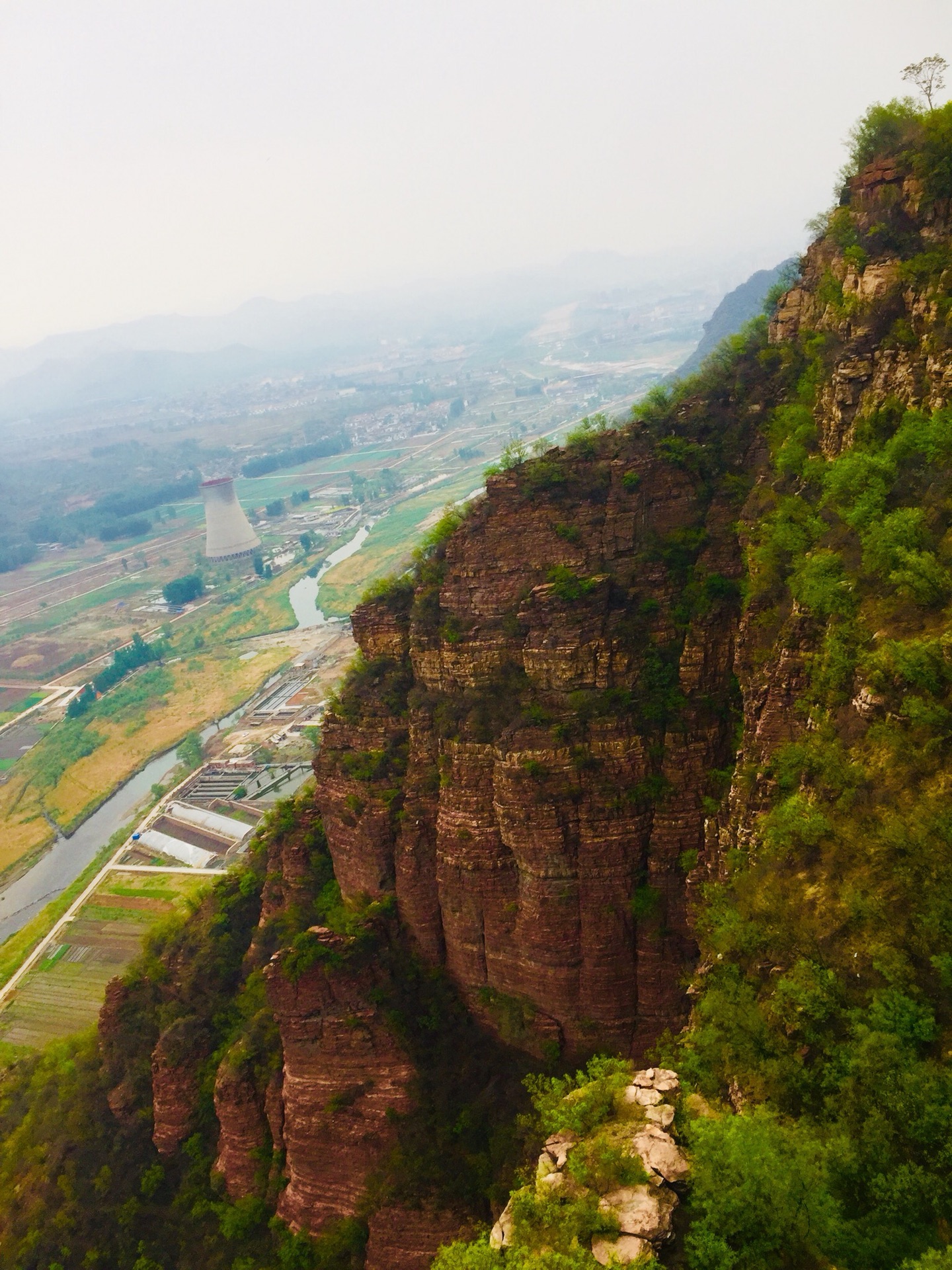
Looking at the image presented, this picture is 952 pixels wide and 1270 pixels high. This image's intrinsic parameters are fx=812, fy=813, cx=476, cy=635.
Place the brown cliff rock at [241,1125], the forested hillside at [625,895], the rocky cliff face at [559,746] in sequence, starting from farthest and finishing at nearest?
1. the brown cliff rock at [241,1125]
2. the rocky cliff face at [559,746]
3. the forested hillside at [625,895]

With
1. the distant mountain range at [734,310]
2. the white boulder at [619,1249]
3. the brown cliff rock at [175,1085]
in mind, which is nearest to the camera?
the white boulder at [619,1249]

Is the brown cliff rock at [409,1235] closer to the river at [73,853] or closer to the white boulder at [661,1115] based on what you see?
the white boulder at [661,1115]

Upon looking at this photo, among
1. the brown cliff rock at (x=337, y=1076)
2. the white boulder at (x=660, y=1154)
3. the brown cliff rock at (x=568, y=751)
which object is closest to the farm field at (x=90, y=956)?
the brown cliff rock at (x=337, y=1076)

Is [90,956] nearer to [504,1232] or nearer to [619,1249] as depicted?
[504,1232]

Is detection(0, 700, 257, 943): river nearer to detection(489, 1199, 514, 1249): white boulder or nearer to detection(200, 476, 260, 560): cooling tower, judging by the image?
detection(489, 1199, 514, 1249): white boulder

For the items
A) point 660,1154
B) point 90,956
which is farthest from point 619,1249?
point 90,956

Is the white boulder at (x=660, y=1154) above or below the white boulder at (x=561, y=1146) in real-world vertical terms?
above

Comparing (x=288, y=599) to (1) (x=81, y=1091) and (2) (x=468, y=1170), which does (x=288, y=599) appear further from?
(2) (x=468, y=1170)

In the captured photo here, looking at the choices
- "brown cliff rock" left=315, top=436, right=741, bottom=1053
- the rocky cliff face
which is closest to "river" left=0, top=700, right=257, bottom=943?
the rocky cliff face
